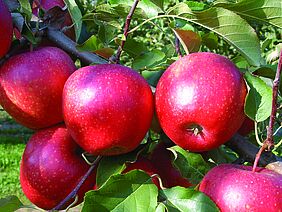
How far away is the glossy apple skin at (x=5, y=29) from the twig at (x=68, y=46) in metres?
0.08

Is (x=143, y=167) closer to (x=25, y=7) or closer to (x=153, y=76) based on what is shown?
(x=153, y=76)

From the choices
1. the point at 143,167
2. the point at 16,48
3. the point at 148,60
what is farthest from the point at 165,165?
the point at 16,48

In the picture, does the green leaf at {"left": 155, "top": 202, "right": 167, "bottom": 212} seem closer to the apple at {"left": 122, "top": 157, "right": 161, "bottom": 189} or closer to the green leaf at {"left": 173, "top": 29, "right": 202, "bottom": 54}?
the apple at {"left": 122, "top": 157, "right": 161, "bottom": 189}

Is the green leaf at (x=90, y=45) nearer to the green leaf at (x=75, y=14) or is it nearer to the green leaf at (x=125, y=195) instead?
the green leaf at (x=75, y=14)

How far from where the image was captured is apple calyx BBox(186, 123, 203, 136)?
0.62 m

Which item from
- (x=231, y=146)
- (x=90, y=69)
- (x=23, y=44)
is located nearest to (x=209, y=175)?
(x=231, y=146)

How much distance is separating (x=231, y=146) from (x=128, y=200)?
17 centimetres

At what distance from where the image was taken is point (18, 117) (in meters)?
0.76

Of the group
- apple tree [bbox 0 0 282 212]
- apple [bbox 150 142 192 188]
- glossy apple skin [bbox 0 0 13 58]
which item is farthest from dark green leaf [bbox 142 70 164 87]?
glossy apple skin [bbox 0 0 13 58]

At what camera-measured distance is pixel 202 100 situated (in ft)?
2.02

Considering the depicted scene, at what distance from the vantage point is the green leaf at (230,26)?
67 cm

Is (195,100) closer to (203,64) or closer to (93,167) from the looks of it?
(203,64)

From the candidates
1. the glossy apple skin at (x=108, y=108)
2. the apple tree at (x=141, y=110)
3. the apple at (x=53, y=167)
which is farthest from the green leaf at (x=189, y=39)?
the apple at (x=53, y=167)

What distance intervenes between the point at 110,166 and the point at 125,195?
0.34 feet
